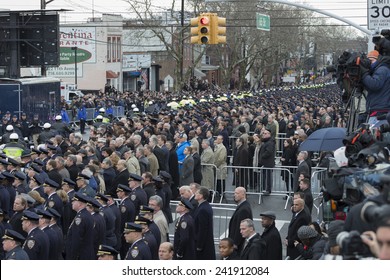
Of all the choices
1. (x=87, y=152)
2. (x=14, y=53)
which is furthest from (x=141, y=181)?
(x=14, y=53)

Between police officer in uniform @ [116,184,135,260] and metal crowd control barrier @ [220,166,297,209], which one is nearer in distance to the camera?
police officer in uniform @ [116,184,135,260]

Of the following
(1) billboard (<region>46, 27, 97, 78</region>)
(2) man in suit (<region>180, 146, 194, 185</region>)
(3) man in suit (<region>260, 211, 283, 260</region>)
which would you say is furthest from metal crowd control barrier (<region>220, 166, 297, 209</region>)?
(1) billboard (<region>46, 27, 97, 78</region>)

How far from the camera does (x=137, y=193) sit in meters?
14.6

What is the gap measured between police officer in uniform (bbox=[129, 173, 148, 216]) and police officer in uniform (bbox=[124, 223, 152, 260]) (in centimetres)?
334

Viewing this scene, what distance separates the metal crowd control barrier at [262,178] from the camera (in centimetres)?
2102

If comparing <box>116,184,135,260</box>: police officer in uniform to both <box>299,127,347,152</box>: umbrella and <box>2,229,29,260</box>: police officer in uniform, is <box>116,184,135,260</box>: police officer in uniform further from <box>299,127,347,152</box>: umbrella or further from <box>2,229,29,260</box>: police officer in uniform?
<box>2,229,29,260</box>: police officer in uniform

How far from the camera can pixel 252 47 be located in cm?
8006

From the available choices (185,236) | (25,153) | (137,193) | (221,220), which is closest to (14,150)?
(25,153)

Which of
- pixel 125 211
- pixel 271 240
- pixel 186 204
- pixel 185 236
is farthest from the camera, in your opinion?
pixel 125 211

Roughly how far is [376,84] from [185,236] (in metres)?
3.22

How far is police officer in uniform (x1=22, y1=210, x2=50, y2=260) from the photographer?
11.4 m

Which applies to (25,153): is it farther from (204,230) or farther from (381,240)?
(381,240)

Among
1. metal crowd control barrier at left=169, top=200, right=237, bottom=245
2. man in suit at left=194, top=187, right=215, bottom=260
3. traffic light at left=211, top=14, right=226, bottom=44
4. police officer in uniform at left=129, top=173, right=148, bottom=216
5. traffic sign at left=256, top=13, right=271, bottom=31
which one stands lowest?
metal crowd control barrier at left=169, top=200, right=237, bottom=245

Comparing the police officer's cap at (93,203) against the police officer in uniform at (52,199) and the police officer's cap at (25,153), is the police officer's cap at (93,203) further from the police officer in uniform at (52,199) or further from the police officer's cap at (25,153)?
the police officer's cap at (25,153)
